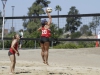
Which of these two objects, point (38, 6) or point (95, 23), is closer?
point (95, 23)

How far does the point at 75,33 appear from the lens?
1429cm

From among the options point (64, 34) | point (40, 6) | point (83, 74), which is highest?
point (40, 6)

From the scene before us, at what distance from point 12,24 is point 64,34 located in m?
2.41

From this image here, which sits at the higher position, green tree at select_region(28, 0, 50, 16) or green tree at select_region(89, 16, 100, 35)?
green tree at select_region(28, 0, 50, 16)

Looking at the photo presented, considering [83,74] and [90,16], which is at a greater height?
[90,16]

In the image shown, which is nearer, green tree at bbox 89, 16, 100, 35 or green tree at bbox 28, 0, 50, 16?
green tree at bbox 89, 16, 100, 35

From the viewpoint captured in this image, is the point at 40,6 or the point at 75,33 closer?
the point at 75,33

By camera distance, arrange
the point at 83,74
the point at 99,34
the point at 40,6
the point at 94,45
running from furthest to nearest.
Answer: the point at 40,6
the point at 94,45
the point at 99,34
the point at 83,74

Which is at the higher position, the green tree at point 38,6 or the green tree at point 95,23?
the green tree at point 38,6

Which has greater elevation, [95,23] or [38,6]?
[38,6]

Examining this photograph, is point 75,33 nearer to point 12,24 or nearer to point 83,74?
point 12,24

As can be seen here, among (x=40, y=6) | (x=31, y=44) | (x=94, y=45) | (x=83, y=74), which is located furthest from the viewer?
(x=40, y=6)

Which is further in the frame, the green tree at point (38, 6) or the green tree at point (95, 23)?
the green tree at point (38, 6)

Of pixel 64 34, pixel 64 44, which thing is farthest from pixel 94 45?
pixel 64 34
